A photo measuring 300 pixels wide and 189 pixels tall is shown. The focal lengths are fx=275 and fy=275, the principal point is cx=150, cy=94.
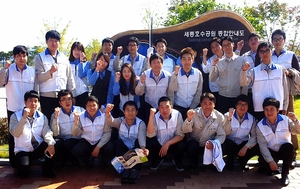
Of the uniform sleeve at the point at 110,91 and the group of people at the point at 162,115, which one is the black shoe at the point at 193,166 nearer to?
the group of people at the point at 162,115

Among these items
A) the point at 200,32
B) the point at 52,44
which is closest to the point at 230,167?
the point at 52,44

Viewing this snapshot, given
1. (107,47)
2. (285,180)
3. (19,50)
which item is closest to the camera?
(285,180)

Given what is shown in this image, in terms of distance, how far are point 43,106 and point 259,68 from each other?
3277 millimetres

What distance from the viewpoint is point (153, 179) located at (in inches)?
148

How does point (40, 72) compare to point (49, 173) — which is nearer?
point (49, 173)

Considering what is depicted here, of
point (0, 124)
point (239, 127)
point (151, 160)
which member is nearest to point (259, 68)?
point (239, 127)

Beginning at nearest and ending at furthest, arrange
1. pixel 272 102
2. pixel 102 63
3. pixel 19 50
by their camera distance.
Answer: pixel 272 102 < pixel 19 50 < pixel 102 63

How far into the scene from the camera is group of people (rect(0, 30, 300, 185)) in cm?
373

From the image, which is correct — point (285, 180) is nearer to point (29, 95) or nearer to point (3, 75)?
point (29, 95)

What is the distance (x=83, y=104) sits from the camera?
4.69 meters

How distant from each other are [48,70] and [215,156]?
8.63ft

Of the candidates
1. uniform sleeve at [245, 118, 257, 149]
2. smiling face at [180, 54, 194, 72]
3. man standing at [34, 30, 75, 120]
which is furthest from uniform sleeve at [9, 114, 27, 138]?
uniform sleeve at [245, 118, 257, 149]

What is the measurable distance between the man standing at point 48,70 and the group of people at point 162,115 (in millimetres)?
14

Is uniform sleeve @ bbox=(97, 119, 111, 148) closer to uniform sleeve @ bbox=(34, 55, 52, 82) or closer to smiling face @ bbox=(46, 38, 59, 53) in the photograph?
uniform sleeve @ bbox=(34, 55, 52, 82)
